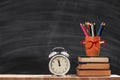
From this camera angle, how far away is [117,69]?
173cm

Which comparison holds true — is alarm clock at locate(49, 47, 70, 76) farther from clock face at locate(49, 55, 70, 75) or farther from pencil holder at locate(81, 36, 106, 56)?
pencil holder at locate(81, 36, 106, 56)

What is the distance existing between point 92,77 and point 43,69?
0.35 metres

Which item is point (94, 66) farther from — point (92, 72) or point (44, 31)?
point (44, 31)

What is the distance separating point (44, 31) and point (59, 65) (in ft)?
0.97

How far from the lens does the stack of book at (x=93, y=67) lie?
1.49m

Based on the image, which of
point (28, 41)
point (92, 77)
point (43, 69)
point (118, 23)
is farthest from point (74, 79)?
point (118, 23)

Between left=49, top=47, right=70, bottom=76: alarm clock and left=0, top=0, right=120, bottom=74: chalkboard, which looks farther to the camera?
left=0, top=0, right=120, bottom=74: chalkboard

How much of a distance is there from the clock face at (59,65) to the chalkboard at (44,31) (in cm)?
20

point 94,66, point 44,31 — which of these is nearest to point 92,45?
point 94,66

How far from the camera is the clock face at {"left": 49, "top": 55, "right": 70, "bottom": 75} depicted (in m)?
1.49

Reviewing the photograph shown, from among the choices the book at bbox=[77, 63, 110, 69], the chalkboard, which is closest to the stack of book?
the book at bbox=[77, 63, 110, 69]

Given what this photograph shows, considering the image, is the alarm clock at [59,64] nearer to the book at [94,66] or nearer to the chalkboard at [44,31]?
the book at [94,66]

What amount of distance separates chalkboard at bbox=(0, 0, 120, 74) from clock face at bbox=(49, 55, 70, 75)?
0.66ft

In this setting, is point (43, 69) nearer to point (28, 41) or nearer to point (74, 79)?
point (28, 41)
